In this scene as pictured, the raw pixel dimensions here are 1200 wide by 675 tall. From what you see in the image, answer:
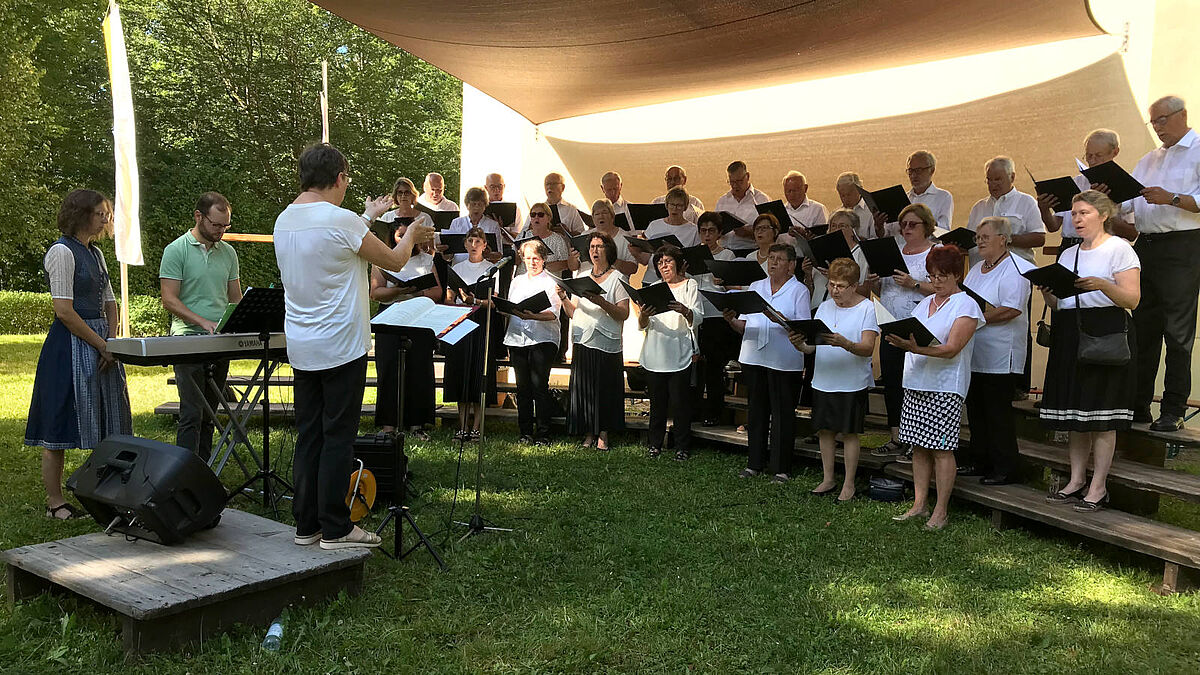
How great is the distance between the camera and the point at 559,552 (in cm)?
437

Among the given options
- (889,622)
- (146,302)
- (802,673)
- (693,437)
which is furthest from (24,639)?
(146,302)

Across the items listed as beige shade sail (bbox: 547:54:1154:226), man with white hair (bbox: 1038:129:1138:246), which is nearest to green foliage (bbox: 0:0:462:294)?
beige shade sail (bbox: 547:54:1154:226)

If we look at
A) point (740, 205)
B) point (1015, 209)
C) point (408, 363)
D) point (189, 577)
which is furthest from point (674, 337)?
point (189, 577)

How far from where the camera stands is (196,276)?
4996 millimetres

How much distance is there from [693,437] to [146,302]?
12688 mm

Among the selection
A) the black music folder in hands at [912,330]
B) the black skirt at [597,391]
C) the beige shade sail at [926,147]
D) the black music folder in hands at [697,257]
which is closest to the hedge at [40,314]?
the beige shade sail at [926,147]

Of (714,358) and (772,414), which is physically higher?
(714,358)

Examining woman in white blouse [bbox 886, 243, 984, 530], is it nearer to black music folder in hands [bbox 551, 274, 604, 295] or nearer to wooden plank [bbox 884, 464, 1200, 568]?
wooden plank [bbox 884, 464, 1200, 568]

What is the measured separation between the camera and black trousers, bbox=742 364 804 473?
6.09 meters

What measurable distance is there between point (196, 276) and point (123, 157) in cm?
395

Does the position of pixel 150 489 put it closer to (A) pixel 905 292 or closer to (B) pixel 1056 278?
(B) pixel 1056 278

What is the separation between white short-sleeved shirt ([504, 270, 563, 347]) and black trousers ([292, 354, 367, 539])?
11.7ft

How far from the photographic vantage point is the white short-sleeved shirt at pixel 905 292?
578 centimetres

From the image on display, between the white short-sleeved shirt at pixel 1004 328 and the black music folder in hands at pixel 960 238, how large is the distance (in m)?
0.34
